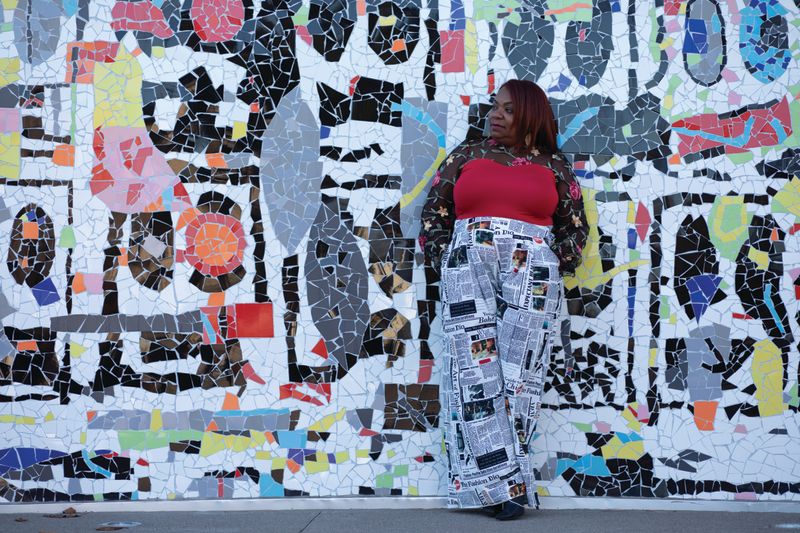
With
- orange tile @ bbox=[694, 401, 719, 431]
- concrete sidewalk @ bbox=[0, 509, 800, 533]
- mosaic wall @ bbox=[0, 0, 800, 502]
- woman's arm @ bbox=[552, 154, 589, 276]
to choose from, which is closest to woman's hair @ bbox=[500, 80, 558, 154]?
woman's arm @ bbox=[552, 154, 589, 276]

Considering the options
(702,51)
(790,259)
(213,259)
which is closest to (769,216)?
(790,259)

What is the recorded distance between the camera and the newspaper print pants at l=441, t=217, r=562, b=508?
4.38 m

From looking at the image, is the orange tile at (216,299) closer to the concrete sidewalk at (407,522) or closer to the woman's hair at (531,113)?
the concrete sidewalk at (407,522)

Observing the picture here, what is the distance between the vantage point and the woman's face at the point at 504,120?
450 centimetres

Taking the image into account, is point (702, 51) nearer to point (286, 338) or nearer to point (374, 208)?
point (374, 208)

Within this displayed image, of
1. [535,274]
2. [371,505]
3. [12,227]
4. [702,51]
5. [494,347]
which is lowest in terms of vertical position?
[371,505]

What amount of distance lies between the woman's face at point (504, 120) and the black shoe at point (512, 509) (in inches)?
65.8

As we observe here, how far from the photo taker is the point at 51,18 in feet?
15.6

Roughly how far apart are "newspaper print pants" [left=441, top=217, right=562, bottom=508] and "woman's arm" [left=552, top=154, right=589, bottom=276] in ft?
0.28

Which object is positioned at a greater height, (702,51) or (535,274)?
(702,51)

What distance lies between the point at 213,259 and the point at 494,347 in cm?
147

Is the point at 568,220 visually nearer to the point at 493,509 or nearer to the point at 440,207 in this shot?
the point at 440,207

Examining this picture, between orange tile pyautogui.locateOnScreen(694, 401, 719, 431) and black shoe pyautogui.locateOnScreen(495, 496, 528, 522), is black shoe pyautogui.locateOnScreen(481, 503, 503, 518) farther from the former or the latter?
orange tile pyautogui.locateOnScreen(694, 401, 719, 431)

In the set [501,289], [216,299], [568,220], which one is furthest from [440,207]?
[216,299]
